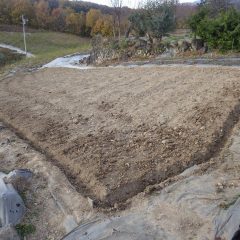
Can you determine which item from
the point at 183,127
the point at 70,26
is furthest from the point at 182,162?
the point at 70,26

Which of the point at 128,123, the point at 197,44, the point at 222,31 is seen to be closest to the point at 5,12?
the point at 197,44

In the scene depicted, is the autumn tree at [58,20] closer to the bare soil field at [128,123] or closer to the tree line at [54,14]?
the tree line at [54,14]

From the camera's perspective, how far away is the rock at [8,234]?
13.9ft

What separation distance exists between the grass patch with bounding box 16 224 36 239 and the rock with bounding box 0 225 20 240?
0.15 m

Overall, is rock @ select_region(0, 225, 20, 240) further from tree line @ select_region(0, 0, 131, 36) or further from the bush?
tree line @ select_region(0, 0, 131, 36)

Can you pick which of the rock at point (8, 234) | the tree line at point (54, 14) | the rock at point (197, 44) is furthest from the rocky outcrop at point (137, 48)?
the tree line at point (54, 14)

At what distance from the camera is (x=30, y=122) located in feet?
26.9

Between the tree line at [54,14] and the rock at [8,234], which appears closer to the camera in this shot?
the rock at [8,234]

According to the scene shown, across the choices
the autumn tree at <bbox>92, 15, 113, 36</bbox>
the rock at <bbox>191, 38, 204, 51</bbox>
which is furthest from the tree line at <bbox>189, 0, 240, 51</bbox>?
the autumn tree at <bbox>92, 15, 113, 36</bbox>

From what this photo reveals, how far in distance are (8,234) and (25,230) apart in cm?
29

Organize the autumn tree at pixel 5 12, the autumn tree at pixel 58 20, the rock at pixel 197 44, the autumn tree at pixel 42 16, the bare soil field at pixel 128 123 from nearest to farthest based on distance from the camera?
the bare soil field at pixel 128 123
the rock at pixel 197 44
the autumn tree at pixel 58 20
the autumn tree at pixel 42 16
the autumn tree at pixel 5 12

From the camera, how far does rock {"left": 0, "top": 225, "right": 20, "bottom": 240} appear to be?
4.24 meters

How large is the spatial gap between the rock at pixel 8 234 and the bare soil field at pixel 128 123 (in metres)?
1.07

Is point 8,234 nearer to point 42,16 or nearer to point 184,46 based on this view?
point 184,46
